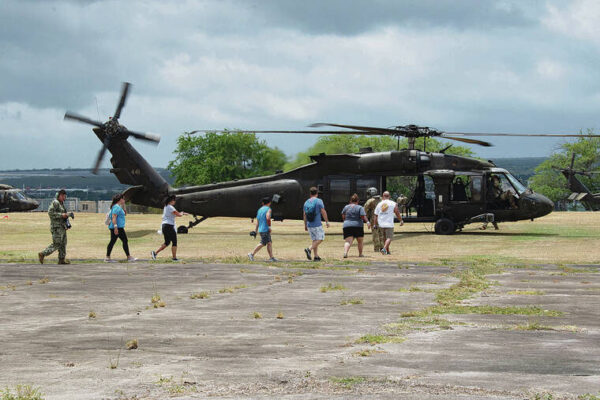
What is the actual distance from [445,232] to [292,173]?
21.4ft

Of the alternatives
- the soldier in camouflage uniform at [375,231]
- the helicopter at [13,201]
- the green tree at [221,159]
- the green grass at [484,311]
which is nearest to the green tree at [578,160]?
the green tree at [221,159]

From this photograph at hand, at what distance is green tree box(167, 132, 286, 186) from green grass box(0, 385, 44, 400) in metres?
110

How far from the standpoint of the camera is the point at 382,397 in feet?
20.0

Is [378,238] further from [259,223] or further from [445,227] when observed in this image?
[445,227]

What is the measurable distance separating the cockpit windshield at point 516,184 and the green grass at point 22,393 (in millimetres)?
27037

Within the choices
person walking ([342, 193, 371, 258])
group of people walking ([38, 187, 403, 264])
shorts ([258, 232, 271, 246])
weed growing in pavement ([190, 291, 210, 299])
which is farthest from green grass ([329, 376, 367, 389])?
person walking ([342, 193, 371, 258])

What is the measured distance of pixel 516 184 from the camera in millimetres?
31625

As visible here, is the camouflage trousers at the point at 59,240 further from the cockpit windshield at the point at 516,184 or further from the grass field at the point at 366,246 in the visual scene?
the cockpit windshield at the point at 516,184

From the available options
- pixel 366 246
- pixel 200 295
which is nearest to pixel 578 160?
pixel 366 246

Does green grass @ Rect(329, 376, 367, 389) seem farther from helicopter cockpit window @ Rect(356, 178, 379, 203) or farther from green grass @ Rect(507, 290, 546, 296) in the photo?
helicopter cockpit window @ Rect(356, 178, 379, 203)

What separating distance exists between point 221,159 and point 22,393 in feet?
367

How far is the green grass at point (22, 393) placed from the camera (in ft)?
19.7

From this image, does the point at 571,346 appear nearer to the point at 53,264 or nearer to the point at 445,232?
the point at 53,264

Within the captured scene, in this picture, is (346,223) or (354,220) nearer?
(354,220)
